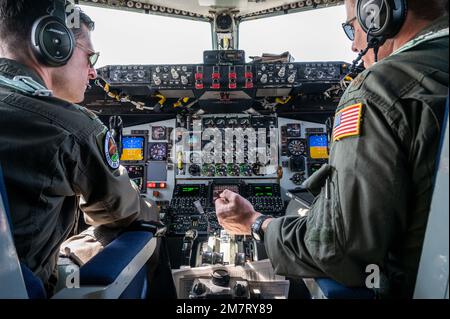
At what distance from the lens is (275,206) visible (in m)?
2.60

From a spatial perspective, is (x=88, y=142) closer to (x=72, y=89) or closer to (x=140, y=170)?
(x=72, y=89)

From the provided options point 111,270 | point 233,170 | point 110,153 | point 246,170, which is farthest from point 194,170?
point 111,270

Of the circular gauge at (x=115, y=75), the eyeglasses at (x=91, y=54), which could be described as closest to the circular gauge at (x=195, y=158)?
A: the circular gauge at (x=115, y=75)

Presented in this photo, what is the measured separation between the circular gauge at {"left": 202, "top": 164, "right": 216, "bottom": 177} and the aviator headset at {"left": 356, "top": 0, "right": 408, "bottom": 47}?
2127mm

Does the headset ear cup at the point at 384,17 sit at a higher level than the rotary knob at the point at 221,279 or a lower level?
higher

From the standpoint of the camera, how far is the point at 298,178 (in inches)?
113

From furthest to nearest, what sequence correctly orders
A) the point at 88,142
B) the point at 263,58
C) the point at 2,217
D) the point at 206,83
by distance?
the point at 263,58 < the point at 206,83 < the point at 88,142 < the point at 2,217

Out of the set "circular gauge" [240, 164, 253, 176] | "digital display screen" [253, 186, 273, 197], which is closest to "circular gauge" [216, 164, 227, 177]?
"circular gauge" [240, 164, 253, 176]

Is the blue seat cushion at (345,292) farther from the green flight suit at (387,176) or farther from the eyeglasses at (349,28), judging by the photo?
the eyeglasses at (349,28)

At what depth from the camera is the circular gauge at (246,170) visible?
289cm

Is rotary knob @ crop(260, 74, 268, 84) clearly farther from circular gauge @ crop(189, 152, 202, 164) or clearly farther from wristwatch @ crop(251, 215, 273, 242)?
wristwatch @ crop(251, 215, 273, 242)

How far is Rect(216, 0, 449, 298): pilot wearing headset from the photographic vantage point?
0.61m
